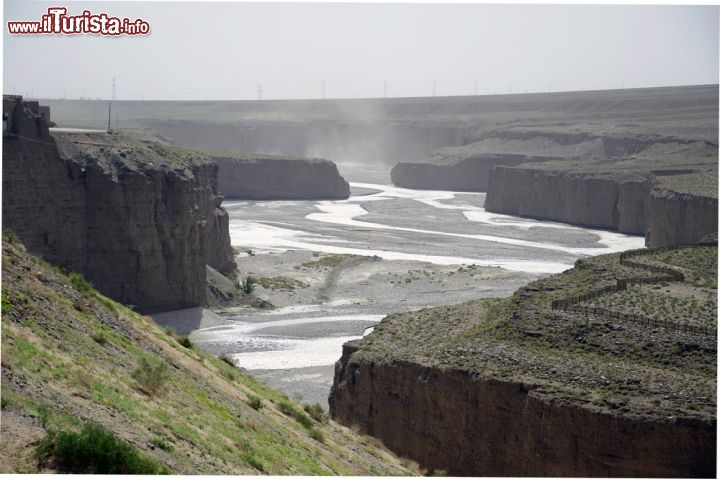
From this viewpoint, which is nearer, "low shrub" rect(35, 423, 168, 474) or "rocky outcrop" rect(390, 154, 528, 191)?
"low shrub" rect(35, 423, 168, 474)

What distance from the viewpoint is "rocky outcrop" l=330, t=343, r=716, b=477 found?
22359mm

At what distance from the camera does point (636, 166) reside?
96062 millimetres

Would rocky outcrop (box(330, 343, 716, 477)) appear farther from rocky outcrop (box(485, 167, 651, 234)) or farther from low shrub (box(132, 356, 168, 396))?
rocky outcrop (box(485, 167, 651, 234))

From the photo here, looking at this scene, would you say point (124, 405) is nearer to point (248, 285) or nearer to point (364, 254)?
point (248, 285)

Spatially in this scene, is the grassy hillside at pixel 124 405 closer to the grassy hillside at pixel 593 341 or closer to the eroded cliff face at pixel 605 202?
the grassy hillside at pixel 593 341

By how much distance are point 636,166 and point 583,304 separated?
69.0 metres

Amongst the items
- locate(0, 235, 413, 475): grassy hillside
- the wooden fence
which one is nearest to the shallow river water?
the wooden fence

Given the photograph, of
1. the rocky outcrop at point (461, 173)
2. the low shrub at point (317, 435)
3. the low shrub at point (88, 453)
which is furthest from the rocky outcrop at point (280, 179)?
the low shrub at point (88, 453)

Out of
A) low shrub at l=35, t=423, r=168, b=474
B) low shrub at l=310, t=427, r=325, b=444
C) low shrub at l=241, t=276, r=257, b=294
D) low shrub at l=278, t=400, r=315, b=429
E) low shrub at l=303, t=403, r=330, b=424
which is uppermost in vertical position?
low shrub at l=35, t=423, r=168, b=474

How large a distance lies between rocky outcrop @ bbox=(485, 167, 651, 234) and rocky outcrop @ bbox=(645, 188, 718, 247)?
11.7 meters

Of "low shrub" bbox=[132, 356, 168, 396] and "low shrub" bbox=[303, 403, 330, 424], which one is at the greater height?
"low shrub" bbox=[132, 356, 168, 396]

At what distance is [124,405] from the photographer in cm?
1747

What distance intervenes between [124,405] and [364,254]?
4879 centimetres

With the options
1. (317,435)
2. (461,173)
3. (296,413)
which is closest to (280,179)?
(461,173)
